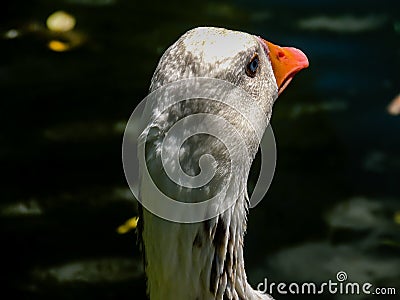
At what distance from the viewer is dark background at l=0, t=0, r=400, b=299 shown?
3932 millimetres

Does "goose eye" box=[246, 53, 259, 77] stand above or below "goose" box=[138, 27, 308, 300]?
above

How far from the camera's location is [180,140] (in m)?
2.19

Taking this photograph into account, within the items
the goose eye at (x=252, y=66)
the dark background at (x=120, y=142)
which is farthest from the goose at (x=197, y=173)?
the dark background at (x=120, y=142)

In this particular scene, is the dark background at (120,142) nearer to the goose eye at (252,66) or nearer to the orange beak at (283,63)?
the orange beak at (283,63)

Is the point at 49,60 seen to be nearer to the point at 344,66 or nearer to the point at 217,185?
the point at 344,66

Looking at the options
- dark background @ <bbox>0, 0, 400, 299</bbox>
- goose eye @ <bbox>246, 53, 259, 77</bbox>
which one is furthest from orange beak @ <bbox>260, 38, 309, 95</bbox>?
dark background @ <bbox>0, 0, 400, 299</bbox>

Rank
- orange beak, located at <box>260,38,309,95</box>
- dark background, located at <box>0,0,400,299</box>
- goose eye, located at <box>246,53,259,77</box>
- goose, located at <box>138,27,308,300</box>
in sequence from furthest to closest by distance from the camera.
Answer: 1. dark background, located at <box>0,0,400,299</box>
2. orange beak, located at <box>260,38,309,95</box>
3. goose eye, located at <box>246,53,259,77</box>
4. goose, located at <box>138,27,308,300</box>

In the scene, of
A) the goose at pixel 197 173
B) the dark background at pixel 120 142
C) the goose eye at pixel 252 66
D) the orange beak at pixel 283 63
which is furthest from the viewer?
the dark background at pixel 120 142

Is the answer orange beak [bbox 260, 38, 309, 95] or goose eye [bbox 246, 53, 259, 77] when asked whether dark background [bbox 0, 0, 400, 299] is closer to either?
orange beak [bbox 260, 38, 309, 95]

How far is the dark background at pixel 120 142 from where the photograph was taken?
3.93 meters

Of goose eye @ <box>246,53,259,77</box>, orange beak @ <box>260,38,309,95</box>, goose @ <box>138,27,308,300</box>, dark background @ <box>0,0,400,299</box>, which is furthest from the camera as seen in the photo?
dark background @ <box>0,0,400,299</box>

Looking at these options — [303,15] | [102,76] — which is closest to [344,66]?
[303,15]

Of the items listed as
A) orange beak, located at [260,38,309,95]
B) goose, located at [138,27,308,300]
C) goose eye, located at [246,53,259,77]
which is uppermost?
orange beak, located at [260,38,309,95]

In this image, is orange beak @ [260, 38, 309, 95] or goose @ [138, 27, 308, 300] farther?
orange beak @ [260, 38, 309, 95]
